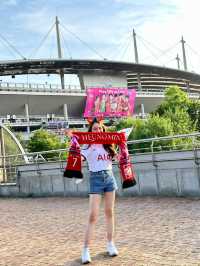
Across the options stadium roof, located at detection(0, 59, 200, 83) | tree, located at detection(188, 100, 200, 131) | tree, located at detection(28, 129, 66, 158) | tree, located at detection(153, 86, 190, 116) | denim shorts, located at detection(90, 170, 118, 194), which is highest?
stadium roof, located at detection(0, 59, 200, 83)

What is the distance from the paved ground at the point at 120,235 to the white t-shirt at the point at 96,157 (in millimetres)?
1099

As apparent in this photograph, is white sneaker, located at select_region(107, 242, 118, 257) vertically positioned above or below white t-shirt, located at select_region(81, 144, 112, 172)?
below

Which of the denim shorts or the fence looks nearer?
the denim shorts

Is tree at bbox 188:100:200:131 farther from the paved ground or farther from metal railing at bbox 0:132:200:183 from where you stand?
the paved ground

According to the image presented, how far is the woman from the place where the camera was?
5.61 metres

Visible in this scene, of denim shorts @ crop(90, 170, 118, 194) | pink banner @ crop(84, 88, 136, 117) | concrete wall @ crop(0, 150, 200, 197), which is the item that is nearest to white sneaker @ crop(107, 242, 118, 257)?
denim shorts @ crop(90, 170, 118, 194)

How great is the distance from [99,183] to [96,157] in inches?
12.7

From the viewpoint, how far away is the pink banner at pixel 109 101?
93406mm

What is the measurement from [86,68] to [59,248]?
327 ft

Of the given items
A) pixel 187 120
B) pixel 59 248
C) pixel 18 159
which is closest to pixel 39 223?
pixel 59 248

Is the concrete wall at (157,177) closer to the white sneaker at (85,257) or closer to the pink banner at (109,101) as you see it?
the white sneaker at (85,257)

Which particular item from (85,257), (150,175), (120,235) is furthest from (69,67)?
(85,257)

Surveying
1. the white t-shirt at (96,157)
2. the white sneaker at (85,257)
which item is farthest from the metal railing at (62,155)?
the white sneaker at (85,257)

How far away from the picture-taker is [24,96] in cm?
8838
